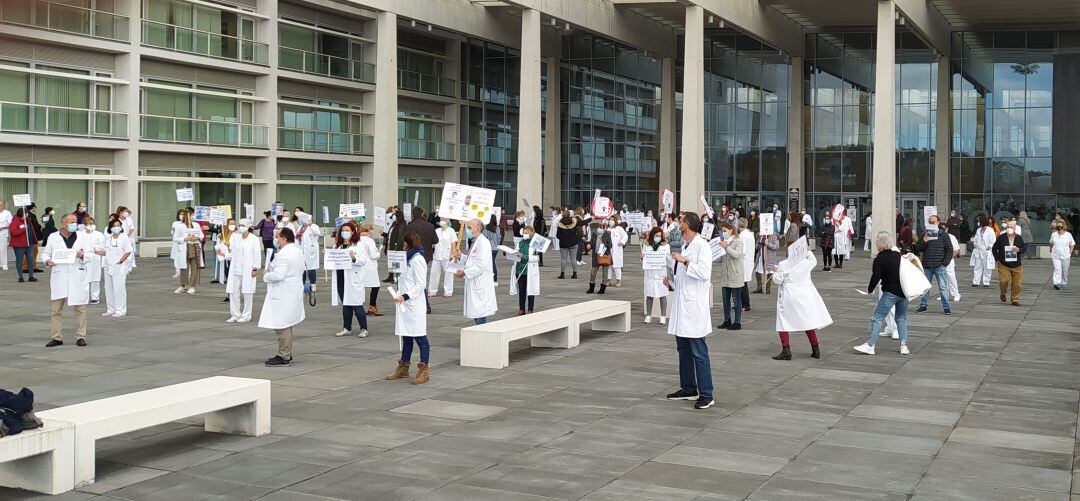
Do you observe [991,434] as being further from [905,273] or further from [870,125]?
[870,125]

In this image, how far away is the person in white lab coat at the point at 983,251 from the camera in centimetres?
2727

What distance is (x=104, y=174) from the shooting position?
3822 centimetres

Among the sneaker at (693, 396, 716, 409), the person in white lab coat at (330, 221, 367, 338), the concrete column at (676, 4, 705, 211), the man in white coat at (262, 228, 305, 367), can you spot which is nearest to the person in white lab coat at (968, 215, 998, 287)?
the concrete column at (676, 4, 705, 211)

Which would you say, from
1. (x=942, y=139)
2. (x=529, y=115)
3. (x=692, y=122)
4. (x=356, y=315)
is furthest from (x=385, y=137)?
(x=356, y=315)

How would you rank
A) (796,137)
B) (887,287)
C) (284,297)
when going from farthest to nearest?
(796,137)
(887,287)
(284,297)

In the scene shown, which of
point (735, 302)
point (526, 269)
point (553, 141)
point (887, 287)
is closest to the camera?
point (887, 287)

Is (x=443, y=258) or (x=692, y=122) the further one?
(x=692, y=122)

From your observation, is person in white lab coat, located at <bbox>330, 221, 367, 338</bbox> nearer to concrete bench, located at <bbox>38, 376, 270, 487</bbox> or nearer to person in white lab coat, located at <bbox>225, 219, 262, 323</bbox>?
person in white lab coat, located at <bbox>225, 219, 262, 323</bbox>

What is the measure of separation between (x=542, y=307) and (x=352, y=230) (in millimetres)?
5155

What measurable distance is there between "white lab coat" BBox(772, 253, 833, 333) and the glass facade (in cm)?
4260

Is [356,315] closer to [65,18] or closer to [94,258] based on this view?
[94,258]

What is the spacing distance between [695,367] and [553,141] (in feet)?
154

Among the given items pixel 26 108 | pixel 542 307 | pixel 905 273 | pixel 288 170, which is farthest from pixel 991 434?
pixel 288 170

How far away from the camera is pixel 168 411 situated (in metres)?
A: 8.93
